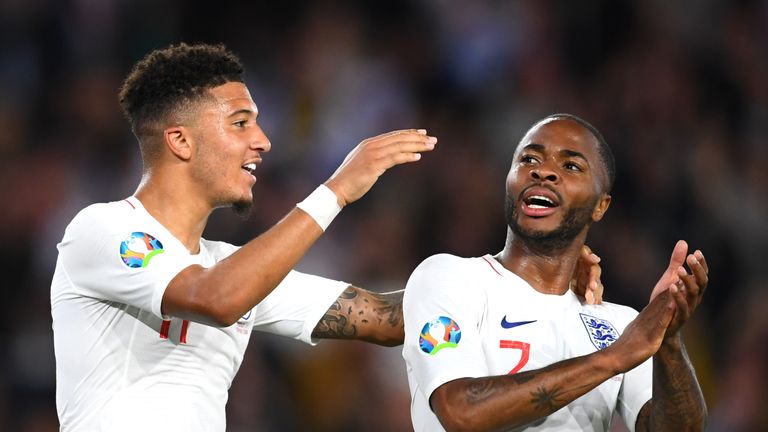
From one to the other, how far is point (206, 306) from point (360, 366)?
394 centimetres

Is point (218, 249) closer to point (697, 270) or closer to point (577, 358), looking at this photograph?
point (577, 358)

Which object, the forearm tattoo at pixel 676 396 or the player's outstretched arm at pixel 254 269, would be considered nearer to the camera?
the player's outstretched arm at pixel 254 269

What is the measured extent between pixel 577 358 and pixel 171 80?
1886 millimetres

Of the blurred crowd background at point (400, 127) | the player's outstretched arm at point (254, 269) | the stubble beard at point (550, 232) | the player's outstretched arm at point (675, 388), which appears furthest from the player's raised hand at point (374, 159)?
the blurred crowd background at point (400, 127)

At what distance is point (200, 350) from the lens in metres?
4.06

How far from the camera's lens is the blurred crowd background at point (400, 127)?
7.50 meters

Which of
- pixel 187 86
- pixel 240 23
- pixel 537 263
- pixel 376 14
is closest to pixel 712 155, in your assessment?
pixel 376 14

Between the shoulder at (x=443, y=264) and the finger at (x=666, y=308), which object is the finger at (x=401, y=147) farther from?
the finger at (x=666, y=308)

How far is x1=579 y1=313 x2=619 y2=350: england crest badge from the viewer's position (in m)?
4.23

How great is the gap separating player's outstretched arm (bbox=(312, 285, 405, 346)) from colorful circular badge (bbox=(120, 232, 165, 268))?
1.02 m

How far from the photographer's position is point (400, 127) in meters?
8.91

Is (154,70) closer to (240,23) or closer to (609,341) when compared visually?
(609,341)

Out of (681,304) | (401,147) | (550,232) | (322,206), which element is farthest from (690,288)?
(322,206)

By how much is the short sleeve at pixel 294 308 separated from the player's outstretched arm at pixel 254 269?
89cm
